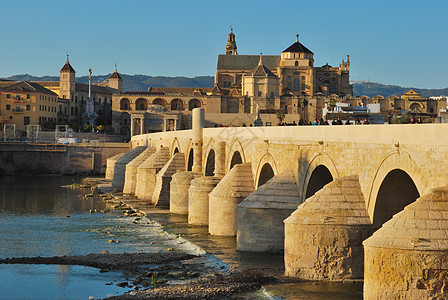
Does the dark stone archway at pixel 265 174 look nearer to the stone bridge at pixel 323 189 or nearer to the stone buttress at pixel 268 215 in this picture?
the stone bridge at pixel 323 189

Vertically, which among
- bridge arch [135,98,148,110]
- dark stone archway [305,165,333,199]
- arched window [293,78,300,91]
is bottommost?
dark stone archway [305,165,333,199]

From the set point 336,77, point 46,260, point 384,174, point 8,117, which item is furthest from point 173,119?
point 384,174

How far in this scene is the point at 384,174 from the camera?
21.4 meters

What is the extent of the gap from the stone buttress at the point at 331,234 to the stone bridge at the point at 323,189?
0.03m

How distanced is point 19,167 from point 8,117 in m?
30.8

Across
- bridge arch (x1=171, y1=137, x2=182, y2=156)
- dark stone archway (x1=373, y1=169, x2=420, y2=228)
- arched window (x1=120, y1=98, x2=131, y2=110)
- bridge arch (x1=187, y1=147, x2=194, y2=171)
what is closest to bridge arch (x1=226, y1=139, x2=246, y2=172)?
bridge arch (x1=187, y1=147, x2=194, y2=171)

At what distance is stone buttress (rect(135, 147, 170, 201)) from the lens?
56625mm

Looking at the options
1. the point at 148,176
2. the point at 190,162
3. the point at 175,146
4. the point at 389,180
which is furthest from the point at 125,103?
the point at 389,180

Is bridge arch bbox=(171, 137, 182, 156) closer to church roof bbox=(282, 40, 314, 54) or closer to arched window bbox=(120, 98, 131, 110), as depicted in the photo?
arched window bbox=(120, 98, 131, 110)

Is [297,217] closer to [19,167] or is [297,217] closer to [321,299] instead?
[321,299]

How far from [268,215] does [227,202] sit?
5707mm

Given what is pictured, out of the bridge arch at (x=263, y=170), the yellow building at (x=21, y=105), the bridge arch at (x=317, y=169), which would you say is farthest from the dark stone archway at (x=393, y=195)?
the yellow building at (x=21, y=105)

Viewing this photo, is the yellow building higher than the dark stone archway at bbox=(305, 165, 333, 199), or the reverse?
the yellow building

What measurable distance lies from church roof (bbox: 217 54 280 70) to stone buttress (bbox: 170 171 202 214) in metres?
114
